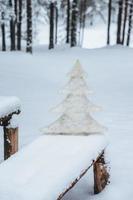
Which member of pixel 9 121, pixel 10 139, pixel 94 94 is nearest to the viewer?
pixel 9 121

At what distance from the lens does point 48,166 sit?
487 cm

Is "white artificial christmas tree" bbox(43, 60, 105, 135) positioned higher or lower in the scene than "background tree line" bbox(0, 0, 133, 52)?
higher

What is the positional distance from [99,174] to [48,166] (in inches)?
53.5

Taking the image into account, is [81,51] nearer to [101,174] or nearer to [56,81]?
[56,81]

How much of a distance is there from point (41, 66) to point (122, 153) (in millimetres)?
14949

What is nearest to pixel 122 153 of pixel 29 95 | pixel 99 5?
pixel 29 95

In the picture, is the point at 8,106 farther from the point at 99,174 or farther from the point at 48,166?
the point at 48,166

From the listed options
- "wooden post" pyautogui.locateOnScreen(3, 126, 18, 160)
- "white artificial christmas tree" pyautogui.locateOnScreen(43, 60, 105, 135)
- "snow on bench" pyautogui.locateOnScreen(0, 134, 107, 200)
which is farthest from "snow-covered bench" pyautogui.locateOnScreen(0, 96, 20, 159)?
"snow on bench" pyautogui.locateOnScreen(0, 134, 107, 200)

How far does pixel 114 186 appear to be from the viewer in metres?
6.42

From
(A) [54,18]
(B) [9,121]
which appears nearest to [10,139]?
(B) [9,121]

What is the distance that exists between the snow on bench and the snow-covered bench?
39.4 inches

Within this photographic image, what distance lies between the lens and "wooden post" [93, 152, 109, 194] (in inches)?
237

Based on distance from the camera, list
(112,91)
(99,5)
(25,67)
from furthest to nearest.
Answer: (99,5)
(25,67)
(112,91)

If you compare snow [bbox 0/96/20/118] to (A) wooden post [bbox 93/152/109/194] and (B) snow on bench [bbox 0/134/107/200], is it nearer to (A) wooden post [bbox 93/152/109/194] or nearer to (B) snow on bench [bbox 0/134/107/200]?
(B) snow on bench [bbox 0/134/107/200]
